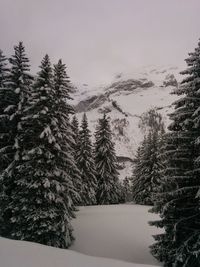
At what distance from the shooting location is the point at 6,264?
28.9 ft

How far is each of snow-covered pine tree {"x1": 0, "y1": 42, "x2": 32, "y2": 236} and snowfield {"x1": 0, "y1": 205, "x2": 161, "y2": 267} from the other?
17.7 feet

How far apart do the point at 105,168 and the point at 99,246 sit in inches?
723

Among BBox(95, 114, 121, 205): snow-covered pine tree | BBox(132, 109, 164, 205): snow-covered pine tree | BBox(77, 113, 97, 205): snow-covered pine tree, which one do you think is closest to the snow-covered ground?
BBox(77, 113, 97, 205): snow-covered pine tree

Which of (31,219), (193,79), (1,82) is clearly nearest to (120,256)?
(31,219)

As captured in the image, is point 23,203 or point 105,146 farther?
point 105,146

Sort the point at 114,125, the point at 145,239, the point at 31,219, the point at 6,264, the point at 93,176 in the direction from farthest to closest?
1. the point at 114,125
2. the point at 93,176
3. the point at 145,239
4. the point at 31,219
5. the point at 6,264

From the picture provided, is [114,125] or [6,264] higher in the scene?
[114,125]

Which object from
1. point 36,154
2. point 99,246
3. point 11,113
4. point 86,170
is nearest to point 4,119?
point 11,113

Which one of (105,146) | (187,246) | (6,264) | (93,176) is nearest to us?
(6,264)

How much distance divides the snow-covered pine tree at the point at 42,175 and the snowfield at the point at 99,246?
289 cm

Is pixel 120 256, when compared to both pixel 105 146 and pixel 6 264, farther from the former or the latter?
pixel 105 146

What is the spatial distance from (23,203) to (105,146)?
21.7 m

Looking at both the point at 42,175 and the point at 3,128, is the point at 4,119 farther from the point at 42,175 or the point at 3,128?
the point at 42,175

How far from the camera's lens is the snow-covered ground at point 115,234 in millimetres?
19398
